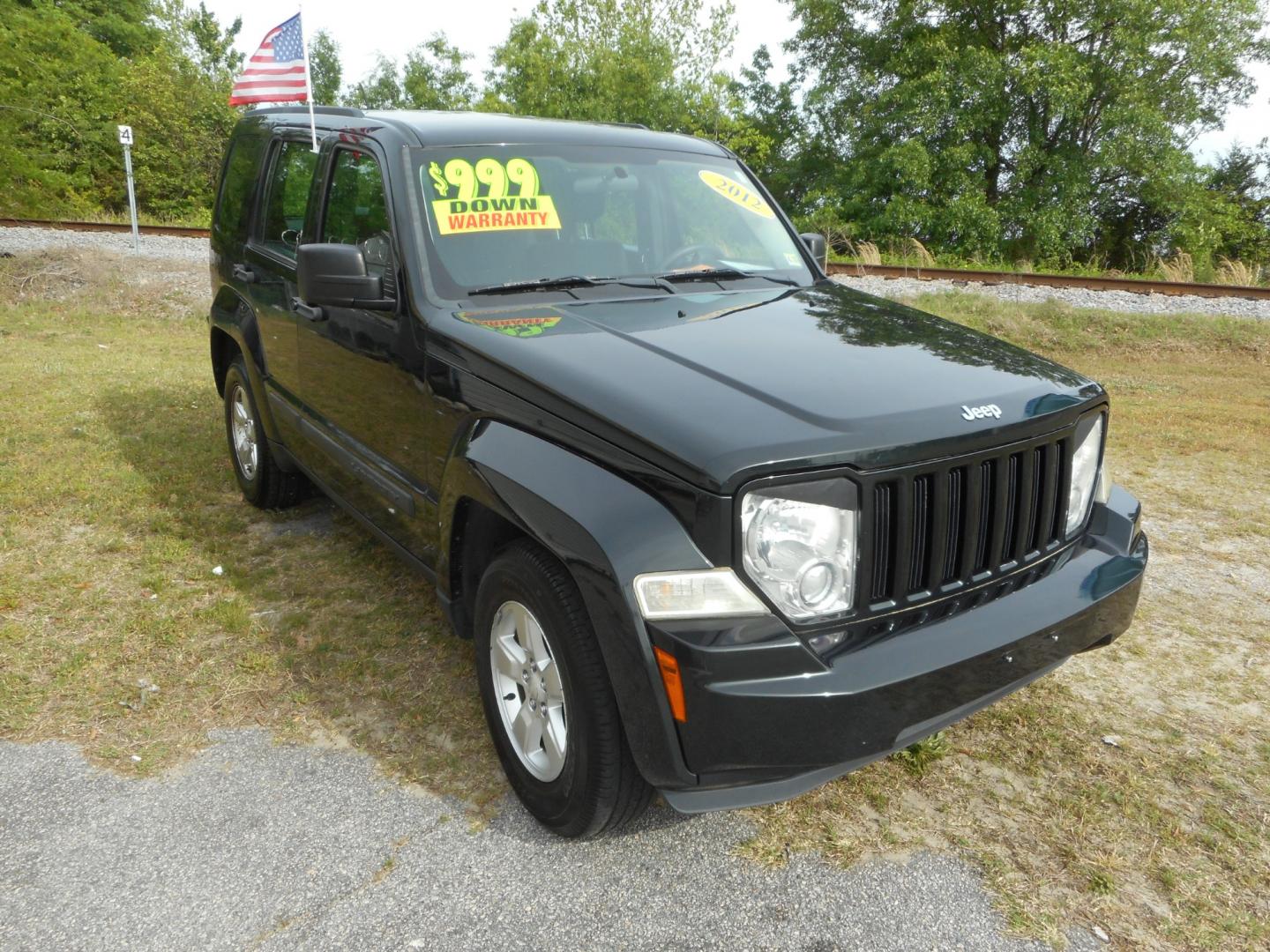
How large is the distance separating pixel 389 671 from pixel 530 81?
2905 cm

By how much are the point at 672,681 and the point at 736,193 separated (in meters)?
2.63

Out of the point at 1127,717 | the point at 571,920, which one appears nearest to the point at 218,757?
the point at 571,920

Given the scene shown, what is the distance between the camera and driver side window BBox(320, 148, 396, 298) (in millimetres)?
3449

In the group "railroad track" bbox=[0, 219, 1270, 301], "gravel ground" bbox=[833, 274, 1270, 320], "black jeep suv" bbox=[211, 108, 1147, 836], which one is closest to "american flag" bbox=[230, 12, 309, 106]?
"black jeep suv" bbox=[211, 108, 1147, 836]

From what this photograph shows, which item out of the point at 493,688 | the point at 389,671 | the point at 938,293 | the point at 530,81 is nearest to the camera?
the point at 493,688

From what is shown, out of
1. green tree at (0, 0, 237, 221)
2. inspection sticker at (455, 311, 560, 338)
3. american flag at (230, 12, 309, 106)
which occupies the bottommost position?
inspection sticker at (455, 311, 560, 338)

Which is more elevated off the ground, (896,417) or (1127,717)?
(896,417)

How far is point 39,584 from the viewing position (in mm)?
4434

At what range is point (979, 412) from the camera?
248cm

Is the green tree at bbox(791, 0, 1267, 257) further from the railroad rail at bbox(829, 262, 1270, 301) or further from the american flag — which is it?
the american flag

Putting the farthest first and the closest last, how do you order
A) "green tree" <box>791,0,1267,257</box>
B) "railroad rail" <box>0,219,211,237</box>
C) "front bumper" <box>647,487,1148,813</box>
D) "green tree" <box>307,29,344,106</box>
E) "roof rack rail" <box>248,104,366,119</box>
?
1. "green tree" <box>307,29,344,106</box>
2. "green tree" <box>791,0,1267,257</box>
3. "railroad rail" <box>0,219,211,237</box>
4. "roof rack rail" <box>248,104,366,119</box>
5. "front bumper" <box>647,487,1148,813</box>

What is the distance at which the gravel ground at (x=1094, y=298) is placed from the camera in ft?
36.9

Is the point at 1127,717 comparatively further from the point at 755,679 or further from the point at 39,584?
the point at 39,584

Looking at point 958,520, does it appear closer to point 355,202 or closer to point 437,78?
point 355,202
